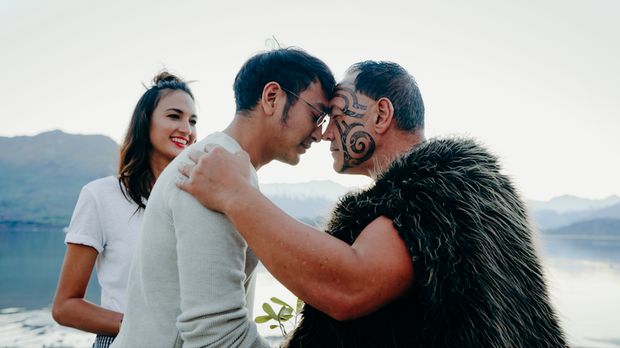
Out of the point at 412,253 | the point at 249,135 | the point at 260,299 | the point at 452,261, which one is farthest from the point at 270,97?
the point at 260,299

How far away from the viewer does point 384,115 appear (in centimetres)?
304

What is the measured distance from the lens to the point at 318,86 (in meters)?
2.90

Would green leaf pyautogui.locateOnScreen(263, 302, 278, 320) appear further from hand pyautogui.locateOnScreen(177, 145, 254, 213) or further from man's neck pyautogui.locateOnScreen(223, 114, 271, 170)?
hand pyautogui.locateOnScreen(177, 145, 254, 213)

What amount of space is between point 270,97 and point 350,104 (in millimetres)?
634

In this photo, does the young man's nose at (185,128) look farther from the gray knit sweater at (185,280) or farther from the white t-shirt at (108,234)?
the gray knit sweater at (185,280)

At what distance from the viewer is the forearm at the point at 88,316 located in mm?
3373

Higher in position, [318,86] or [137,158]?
[318,86]

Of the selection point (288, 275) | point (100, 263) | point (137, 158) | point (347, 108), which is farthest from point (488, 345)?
point (137, 158)

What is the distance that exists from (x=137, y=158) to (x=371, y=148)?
2.24 meters

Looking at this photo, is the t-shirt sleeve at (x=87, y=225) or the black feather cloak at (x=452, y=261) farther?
the t-shirt sleeve at (x=87, y=225)

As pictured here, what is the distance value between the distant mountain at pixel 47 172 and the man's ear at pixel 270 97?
132597 mm

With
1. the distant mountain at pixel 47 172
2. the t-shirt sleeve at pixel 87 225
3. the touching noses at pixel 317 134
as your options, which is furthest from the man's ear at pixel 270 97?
the distant mountain at pixel 47 172

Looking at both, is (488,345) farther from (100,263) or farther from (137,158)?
(137,158)

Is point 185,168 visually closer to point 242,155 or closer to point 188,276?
point 242,155
